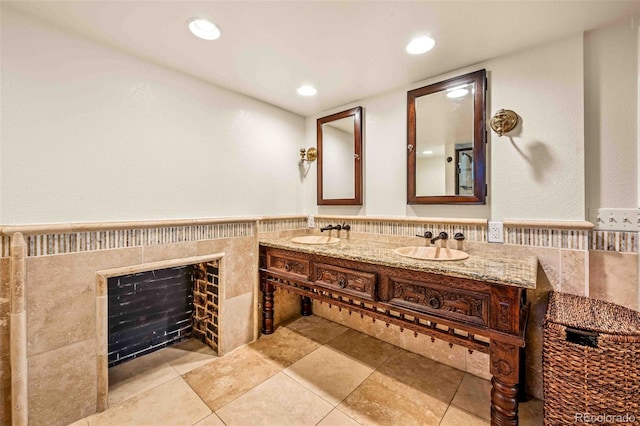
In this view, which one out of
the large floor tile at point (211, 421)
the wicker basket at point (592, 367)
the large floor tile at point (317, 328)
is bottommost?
the large floor tile at point (211, 421)

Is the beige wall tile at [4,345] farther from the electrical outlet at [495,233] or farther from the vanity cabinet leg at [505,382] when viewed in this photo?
the electrical outlet at [495,233]

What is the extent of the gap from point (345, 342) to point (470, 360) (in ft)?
2.89

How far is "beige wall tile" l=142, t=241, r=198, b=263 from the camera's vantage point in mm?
1626

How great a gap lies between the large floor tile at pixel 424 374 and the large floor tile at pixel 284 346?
1.90 ft

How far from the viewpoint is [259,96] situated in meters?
2.21

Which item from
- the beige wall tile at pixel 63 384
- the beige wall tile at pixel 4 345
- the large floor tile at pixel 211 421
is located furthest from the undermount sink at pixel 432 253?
the beige wall tile at pixel 4 345

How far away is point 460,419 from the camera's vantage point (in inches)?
53.9

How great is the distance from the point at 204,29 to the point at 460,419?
8.00ft

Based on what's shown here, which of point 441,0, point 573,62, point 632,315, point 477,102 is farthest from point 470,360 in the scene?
point 441,0

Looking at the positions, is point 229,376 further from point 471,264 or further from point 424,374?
point 471,264

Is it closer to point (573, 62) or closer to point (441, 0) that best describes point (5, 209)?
point (441, 0)

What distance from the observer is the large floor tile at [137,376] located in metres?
1.56

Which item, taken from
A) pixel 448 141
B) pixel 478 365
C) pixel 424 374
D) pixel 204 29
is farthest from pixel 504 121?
pixel 204 29

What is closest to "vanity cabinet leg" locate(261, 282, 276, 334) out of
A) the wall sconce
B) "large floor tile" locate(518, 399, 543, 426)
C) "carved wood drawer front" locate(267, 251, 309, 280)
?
"carved wood drawer front" locate(267, 251, 309, 280)
